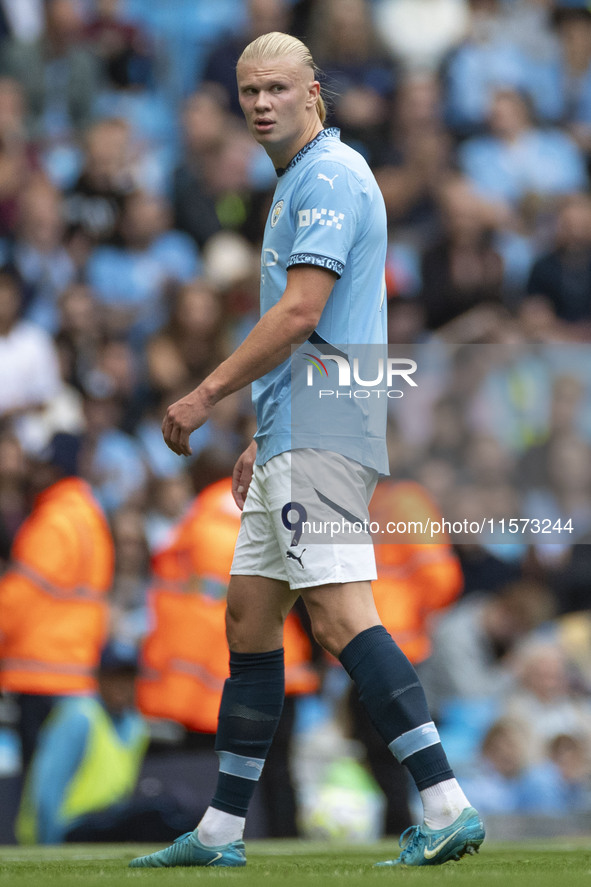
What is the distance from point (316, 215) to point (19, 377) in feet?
15.6

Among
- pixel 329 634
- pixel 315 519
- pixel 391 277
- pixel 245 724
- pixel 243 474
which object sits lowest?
pixel 245 724

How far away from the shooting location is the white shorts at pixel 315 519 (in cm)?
307

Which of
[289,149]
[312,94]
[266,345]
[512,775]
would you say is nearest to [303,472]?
[266,345]

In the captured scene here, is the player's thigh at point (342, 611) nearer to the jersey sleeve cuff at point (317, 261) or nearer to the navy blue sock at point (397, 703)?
the navy blue sock at point (397, 703)

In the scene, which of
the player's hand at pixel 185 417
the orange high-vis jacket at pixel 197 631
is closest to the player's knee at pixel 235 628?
the player's hand at pixel 185 417

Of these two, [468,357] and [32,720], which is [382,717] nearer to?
[32,720]

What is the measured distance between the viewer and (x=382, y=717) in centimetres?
303

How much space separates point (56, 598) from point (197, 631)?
2.06 feet

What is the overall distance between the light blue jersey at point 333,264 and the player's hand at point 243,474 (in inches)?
9.8

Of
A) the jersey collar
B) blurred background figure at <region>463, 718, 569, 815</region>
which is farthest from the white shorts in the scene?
blurred background figure at <region>463, 718, 569, 815</region>

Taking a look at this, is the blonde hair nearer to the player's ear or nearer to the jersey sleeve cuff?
the player's ear

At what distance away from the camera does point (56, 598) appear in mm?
6078

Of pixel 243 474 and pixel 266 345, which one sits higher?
pixel 266 345

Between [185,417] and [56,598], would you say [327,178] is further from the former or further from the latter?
[56,598]
